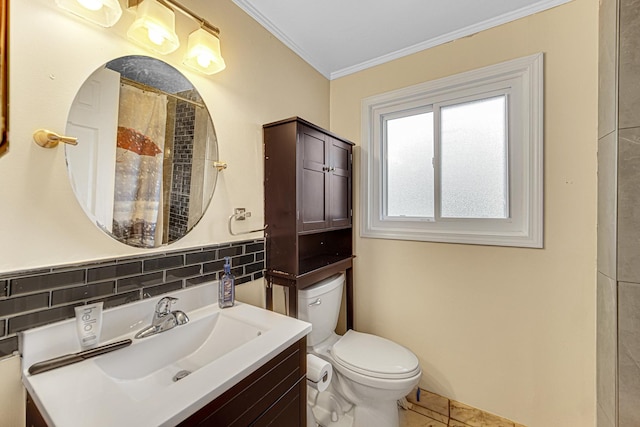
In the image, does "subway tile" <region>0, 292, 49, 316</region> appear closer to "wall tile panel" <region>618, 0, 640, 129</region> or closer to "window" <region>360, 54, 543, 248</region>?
"window" <region>360, 54, 543, 248</region>

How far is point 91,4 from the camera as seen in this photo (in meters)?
0.77

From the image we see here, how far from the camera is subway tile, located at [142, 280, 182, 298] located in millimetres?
947

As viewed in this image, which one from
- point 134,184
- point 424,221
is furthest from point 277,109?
point 424,221

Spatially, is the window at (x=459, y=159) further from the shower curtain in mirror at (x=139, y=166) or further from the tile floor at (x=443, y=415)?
the shower curtain in mirror at (x=139, y=166)

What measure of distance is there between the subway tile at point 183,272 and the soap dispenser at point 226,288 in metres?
0.11

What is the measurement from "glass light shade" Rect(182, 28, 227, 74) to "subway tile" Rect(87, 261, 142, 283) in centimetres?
82

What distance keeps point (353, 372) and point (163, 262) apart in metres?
1.04

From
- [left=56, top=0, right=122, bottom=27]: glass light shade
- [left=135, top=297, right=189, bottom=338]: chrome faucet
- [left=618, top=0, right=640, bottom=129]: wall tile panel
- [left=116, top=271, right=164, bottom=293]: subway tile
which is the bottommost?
[left=135, top=297, right=189, bottom=338]: chrome faucet

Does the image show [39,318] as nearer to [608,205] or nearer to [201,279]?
[201,279]

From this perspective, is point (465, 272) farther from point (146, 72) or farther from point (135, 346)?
point (146, 72)

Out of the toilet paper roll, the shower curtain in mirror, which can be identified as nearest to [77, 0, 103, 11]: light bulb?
the shower curtain in mirror

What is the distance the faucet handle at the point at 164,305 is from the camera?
927 mm

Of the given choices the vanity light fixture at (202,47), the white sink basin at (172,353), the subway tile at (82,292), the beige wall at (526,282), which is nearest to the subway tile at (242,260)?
the white sink basin at (172,353)

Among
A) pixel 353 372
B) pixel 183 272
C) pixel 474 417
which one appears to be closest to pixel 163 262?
pixel 183 272
